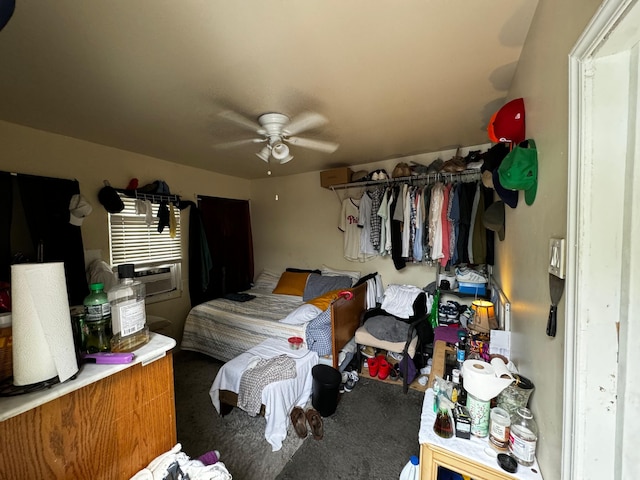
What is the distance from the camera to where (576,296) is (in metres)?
0.63

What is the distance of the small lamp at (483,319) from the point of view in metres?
1.80

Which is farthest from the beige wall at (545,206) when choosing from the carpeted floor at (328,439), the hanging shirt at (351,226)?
the hanging shirt at (351,226)

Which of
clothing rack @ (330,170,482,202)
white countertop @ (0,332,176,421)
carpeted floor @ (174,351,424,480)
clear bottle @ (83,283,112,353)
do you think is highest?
clothing rack @ (330,170,482,202)

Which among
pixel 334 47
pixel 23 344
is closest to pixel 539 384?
pixel 23 344

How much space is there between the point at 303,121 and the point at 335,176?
1.44 m

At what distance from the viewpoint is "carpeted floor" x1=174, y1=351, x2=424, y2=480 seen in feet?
5.28

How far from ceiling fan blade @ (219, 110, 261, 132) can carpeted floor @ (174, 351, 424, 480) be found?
2380mm

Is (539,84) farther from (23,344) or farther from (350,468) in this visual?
(350,468)

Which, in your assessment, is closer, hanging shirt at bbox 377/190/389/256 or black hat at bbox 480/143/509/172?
black hat at bbox 480/143/509/172

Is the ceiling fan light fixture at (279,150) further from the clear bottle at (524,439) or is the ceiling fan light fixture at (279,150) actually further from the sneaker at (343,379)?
the sneaker at (343,379)

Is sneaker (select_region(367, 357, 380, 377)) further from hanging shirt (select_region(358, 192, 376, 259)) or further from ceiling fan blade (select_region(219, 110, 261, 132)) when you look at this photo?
ceiling fan blade (select_region(219, 110, 261, 132))

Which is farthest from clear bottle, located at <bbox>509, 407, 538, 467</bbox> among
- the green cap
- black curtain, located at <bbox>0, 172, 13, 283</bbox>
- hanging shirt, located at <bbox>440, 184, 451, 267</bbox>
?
black curtain, located at <bbox>0, 172, 13, 283</bbox>

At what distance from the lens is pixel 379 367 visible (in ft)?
8.54

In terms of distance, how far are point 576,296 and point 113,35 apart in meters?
1.98
